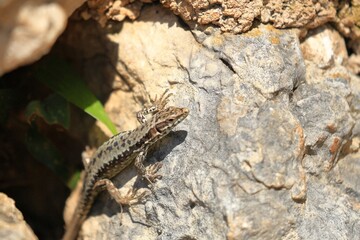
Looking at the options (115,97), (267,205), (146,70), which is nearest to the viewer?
(267,205)

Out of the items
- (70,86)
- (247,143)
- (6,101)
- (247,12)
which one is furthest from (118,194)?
(247,12)

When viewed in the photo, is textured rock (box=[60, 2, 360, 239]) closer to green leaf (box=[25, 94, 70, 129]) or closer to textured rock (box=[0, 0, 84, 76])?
green leaf (box=[25, 94, 70, 129])

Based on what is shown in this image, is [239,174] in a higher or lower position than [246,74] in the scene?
lower

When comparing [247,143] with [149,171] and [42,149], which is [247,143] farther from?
[42,149]

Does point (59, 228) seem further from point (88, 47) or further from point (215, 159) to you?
point (215, 159)

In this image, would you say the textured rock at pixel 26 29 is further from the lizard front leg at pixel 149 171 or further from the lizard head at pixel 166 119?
the lizard front leg at pixel 149 171

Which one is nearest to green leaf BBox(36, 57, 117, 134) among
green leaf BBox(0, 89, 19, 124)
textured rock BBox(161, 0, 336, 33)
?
green leaf BBox(0, 89, 19, 124)

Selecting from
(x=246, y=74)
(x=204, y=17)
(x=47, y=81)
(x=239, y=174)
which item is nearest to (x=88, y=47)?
(x=47, y=81)
